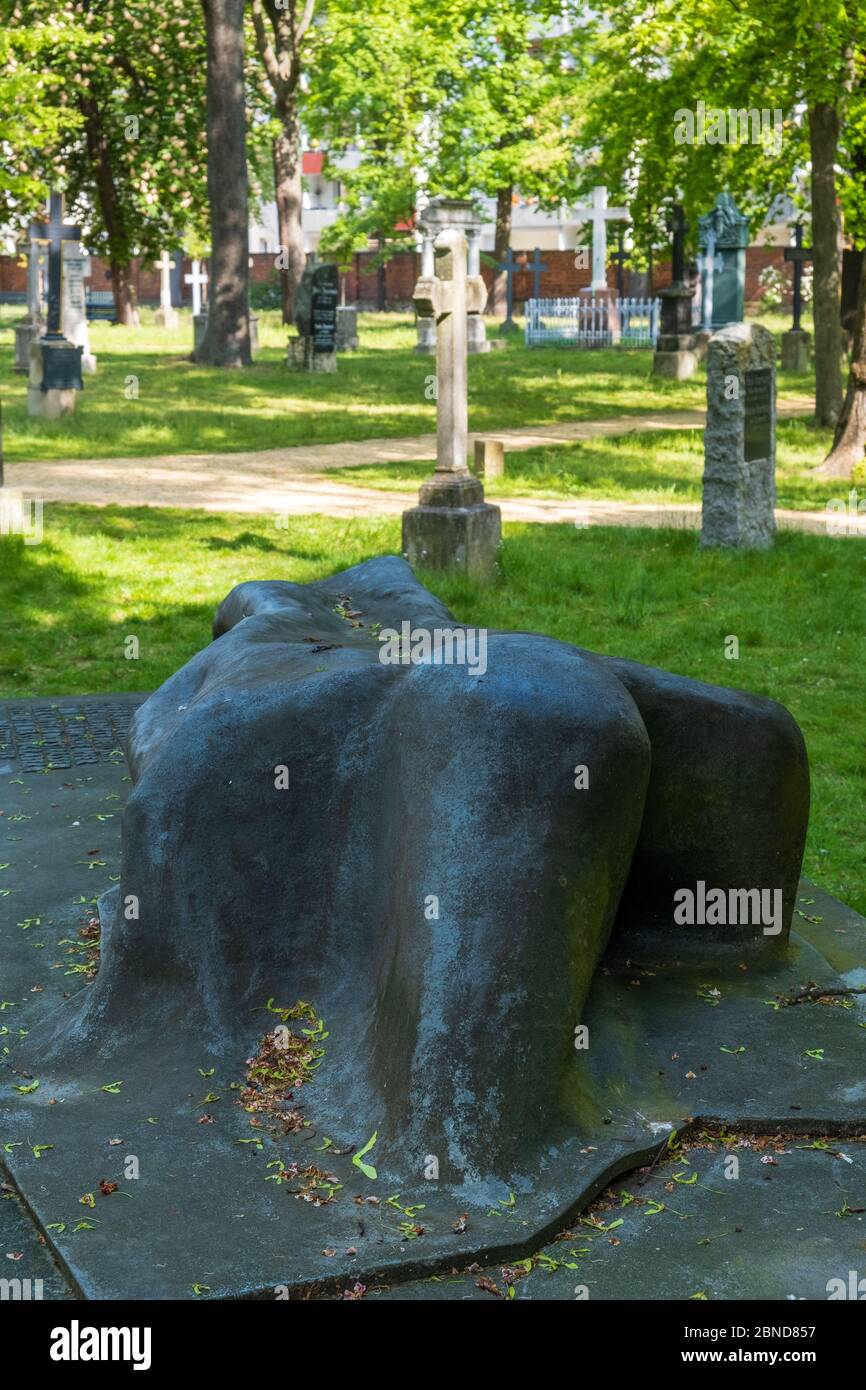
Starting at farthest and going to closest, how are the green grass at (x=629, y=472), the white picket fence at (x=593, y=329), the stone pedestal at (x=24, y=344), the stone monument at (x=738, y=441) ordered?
the white picket fence at (x=593, y=329) < the stone pedestal at (x=24, y=344) < the green grass at (x=629, y=472) < the stone monument at (x=738, y=441)

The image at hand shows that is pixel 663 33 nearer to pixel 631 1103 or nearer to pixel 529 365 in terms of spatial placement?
pixel 529 365

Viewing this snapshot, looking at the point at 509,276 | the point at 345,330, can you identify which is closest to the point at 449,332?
the point at 345,330

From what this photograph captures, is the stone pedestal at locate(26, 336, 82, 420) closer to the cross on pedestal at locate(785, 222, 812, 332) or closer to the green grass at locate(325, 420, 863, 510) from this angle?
the green grass at locate(325, 420, 863, 510)

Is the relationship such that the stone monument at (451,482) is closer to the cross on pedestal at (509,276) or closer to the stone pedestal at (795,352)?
the stone pedestal at (795,352)

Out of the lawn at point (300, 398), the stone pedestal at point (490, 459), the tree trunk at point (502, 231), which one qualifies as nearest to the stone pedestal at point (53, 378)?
the lawn at point (300, 398)

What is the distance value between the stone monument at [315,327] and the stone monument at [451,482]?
16673 millimetres

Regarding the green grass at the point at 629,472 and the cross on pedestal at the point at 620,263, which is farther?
the cross on pedestal at the point at 620,263

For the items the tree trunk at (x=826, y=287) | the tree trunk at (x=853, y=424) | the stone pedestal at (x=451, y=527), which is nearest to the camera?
the stone pedestal at (x=451, y=527)

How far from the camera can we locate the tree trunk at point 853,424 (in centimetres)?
1592

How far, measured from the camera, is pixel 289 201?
35.4 m

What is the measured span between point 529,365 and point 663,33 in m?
11.8

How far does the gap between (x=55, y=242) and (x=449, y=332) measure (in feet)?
43.4

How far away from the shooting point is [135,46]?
113ft

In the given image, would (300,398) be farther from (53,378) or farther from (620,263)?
(620,263)
